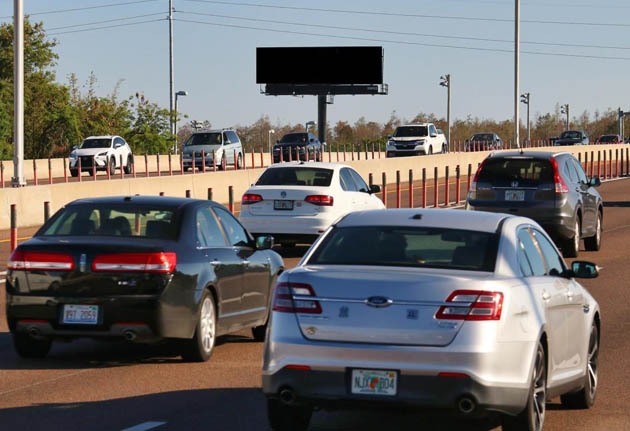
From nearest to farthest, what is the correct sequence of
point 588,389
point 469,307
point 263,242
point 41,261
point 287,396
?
point 469,307 → point 287,396 → point 588,389 → point 41,261 → point 263,242

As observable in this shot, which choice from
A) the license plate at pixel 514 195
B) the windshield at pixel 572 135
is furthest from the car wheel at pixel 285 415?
the windshield at pixel 572 135

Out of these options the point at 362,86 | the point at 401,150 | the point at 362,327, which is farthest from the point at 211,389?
the point at 362,86

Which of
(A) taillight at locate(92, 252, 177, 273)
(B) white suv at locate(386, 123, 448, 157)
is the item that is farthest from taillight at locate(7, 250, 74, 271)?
(B) white suv at locate(386, 123, 448, 157)

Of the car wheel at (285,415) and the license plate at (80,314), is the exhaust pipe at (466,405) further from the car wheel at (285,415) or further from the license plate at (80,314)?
the license plate at (80,314)

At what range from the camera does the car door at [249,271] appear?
13320mm

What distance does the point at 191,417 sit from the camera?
31.4 feet

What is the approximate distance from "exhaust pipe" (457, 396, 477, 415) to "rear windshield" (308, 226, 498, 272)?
2.93 feet

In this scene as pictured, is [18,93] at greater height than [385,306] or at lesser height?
greater

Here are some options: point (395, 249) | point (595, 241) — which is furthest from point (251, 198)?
point (395, 249)

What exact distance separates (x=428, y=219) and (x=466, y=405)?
1.52 metres

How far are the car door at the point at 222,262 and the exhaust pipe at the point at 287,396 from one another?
431 centimetres

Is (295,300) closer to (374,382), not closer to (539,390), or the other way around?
(374,382)

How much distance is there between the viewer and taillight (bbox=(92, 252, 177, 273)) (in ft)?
38.4

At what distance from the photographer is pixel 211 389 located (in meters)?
10.9
